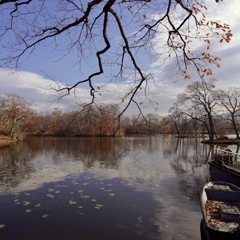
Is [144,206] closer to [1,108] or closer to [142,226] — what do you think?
[142,226]

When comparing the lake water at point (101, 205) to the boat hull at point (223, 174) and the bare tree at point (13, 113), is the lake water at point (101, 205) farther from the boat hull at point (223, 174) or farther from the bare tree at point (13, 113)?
the bare tree at point (13, 113)

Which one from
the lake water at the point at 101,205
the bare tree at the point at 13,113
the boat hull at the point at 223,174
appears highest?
the bare tree at the point at 13,113

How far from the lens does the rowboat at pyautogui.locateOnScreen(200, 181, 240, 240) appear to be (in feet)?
22.4

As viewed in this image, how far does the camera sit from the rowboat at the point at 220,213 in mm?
6832

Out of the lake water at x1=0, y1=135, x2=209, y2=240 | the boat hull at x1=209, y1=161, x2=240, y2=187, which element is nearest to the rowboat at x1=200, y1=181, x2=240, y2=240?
the lake water at x1=0, y1=135, x2=209, y2=240

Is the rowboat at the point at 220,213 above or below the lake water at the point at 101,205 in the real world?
above

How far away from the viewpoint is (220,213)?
8352 millimetres

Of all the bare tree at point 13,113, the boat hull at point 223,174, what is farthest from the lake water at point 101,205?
the bare tree at point 13,113

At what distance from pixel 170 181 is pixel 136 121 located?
1181 centimetres

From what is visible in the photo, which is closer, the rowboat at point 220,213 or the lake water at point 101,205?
the rowboat at point 220,213

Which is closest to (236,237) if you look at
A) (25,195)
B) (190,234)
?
(190,234)

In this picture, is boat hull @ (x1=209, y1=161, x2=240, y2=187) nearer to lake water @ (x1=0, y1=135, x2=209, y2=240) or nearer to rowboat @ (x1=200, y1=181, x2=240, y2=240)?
lake water @ (x1=0, y1=135, x2=209, y2=240)

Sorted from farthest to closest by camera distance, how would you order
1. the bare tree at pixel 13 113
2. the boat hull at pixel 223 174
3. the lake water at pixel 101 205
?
the bare tree at pixel 13 113
the boat hull at pixel 223 174
the lake water at pixel 101 205

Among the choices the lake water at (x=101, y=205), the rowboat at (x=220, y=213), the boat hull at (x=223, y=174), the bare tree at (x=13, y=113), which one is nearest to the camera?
the rowboat at (x=220, y=213)
